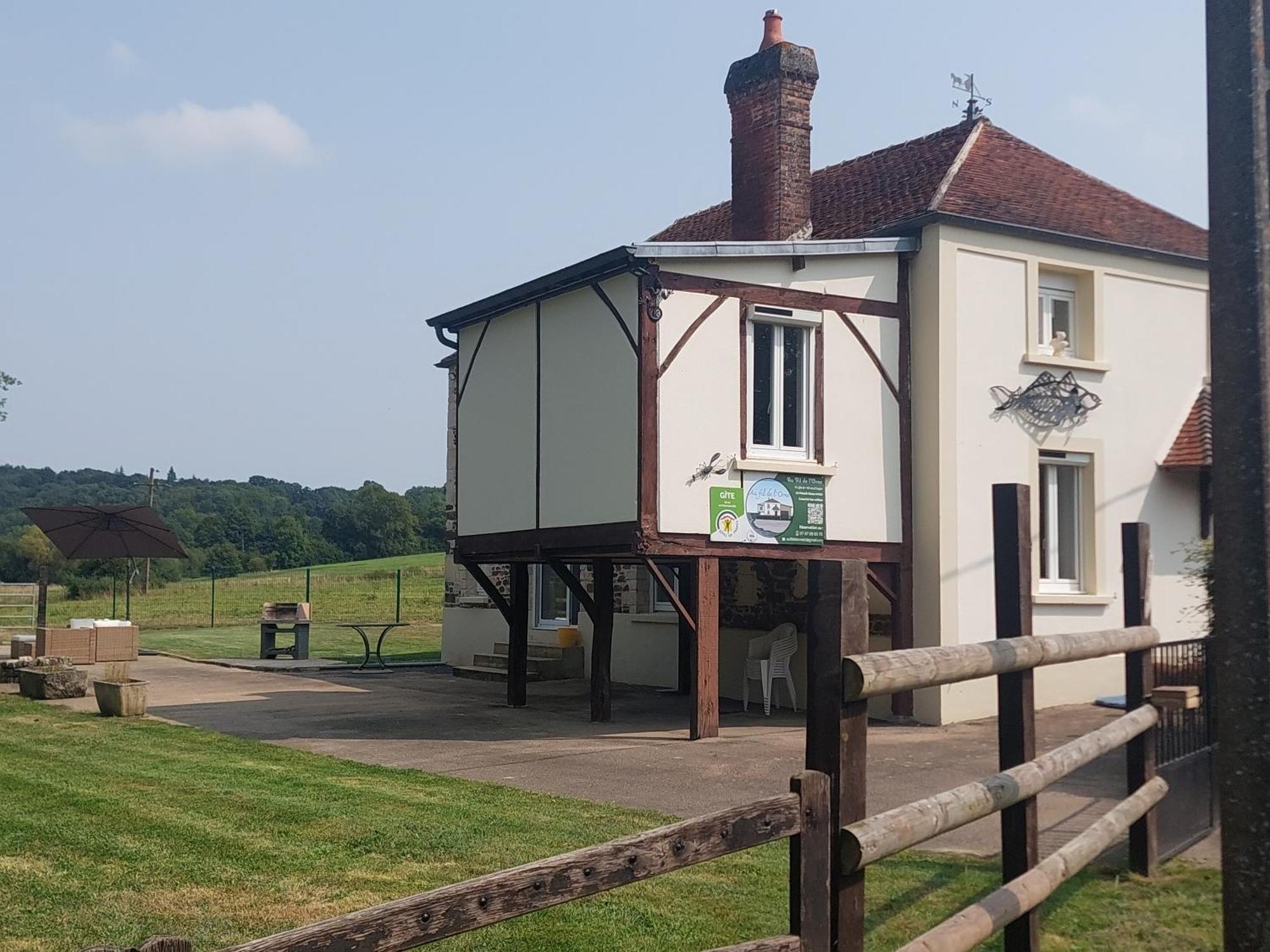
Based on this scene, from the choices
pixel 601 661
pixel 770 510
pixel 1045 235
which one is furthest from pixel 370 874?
pixel 1045 235

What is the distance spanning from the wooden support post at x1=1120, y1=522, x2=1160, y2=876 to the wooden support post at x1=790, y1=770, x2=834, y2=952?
12.3 ft

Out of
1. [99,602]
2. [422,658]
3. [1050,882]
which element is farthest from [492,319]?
[99,602]

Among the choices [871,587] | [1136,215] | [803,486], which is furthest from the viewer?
[1136,215]

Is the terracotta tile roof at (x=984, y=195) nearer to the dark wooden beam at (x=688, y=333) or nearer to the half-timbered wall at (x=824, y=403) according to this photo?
the half-timbered wall at (x=824, y=403)

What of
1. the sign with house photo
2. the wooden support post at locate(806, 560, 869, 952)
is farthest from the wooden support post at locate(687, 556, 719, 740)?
the wooden support post at locate(806, 560, 869, 952)

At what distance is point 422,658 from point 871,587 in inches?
470

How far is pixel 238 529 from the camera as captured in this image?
73500 millimetres

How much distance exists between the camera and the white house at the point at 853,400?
13102mm

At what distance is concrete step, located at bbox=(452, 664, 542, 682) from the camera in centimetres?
1934

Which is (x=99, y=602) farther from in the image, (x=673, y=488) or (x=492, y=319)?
(x=673, y=488)

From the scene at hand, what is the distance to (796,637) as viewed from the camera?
51.9ft

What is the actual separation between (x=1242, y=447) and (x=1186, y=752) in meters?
3.89

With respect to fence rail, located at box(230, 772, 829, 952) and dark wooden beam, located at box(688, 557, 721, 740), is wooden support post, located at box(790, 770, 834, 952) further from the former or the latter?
dark wooden beam, located at box(688, 557, 721, 740)

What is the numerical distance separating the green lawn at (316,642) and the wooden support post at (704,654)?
37.6ft
